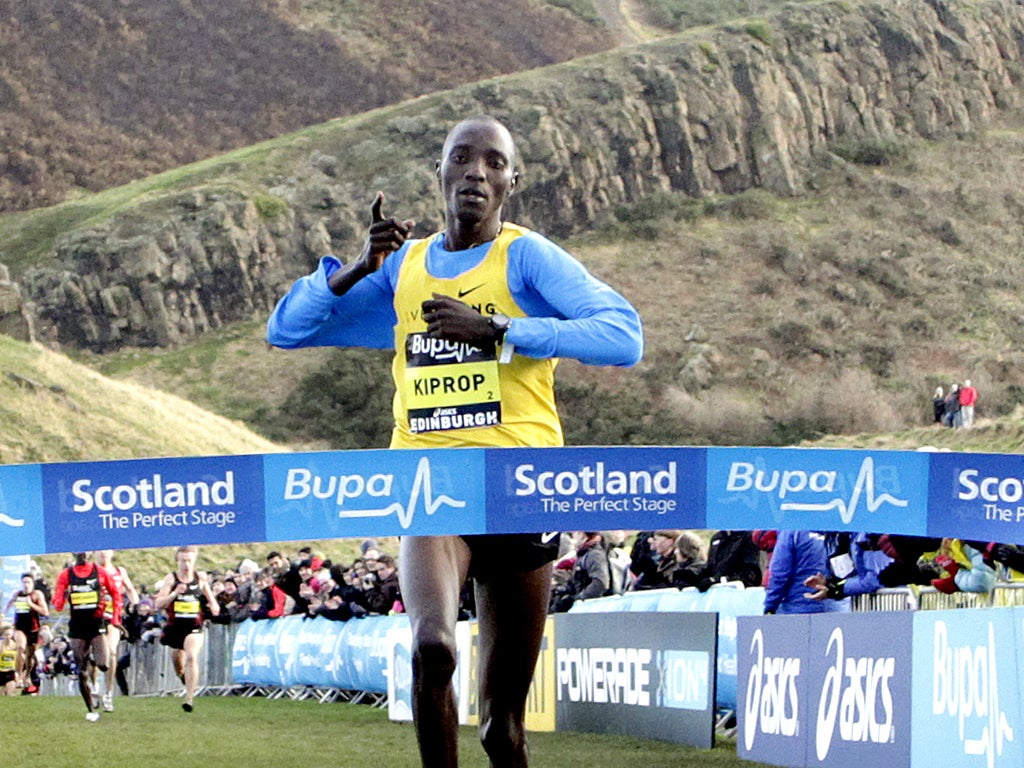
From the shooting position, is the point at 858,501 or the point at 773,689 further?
the point at 773,689

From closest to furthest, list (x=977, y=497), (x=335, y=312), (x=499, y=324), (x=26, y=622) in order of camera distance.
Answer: (x=499, y=324), (x=335, y=312), (x=977, y=497), (x=26, y=622)

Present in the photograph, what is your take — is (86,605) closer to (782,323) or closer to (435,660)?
(435,660)

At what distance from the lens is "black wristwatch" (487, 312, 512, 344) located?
6.02 meters

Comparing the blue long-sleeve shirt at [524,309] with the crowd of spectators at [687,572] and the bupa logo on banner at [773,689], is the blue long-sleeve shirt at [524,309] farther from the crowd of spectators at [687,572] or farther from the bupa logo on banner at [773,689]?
the bupa logo on banner at [773,689]

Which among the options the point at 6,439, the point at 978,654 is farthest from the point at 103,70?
the point at 978,654

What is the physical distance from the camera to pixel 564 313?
6156mm

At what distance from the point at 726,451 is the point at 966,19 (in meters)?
135

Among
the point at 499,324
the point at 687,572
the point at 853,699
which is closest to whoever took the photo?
the point at 499,324

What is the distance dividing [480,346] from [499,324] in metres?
0.10

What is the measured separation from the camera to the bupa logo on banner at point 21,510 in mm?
6453

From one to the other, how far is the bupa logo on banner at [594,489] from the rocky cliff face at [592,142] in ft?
331

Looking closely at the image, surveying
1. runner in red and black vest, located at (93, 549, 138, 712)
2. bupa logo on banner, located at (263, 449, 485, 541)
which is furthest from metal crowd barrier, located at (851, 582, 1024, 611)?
runner in red and black vest, located at (93, 549, 138, 712)

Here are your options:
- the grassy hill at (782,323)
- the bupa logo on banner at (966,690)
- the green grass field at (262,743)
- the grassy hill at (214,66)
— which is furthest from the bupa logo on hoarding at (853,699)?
the grassy hill at (214,66)

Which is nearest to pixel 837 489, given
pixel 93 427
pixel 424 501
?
pixel 424 501
